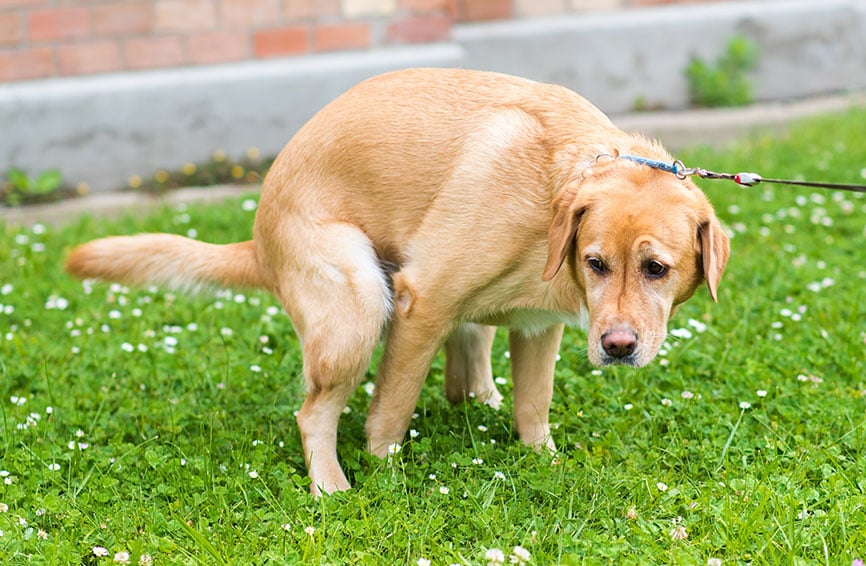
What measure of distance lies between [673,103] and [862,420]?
18.5 feet

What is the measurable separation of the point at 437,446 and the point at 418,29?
461 centimetres

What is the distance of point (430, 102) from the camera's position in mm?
3863

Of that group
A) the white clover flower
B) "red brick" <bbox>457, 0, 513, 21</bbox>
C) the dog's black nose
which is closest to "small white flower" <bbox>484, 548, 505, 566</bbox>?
→ the white clover flower

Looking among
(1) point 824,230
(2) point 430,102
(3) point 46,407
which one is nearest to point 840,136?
(1) point 824,230

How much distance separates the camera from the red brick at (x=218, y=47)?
7664 mm

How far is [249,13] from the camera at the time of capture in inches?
302

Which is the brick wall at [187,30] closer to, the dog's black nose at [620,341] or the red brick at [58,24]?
the red brick at [58,24]

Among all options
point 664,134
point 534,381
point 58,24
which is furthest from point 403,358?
point 664,134

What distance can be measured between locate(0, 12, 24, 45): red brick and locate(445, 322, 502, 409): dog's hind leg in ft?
15.1

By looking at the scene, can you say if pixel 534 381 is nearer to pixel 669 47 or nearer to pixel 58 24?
pixel 58 24

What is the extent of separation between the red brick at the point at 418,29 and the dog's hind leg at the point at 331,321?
437cm

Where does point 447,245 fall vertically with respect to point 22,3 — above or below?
above

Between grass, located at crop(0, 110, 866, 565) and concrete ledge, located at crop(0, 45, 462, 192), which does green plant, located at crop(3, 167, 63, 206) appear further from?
grass, located at crop(0, 110, 866, 565)

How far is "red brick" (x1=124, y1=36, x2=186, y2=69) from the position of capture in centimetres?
756
